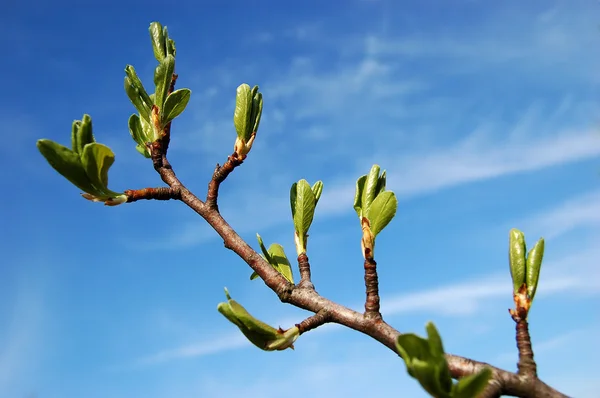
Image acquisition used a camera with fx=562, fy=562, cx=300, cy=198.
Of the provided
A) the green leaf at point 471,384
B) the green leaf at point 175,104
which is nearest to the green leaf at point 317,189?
the green leaf at point 175,104

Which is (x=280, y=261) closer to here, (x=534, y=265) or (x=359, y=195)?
(x=359, y=195)

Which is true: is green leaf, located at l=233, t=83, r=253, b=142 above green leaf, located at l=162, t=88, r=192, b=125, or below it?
below

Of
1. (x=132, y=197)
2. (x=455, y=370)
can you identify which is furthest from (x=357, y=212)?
(x=132, y=197)

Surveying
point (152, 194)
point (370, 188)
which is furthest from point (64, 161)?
point (370, 188)

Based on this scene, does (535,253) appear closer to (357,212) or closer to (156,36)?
(357,212)

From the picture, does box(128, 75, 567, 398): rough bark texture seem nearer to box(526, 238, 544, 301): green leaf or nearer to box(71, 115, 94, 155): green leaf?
box(526, 238, 544, 301): green leaf

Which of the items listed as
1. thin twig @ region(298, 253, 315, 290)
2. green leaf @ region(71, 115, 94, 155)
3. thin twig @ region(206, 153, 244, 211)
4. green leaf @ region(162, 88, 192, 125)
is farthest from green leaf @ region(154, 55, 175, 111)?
thin twig @ region(298, 253, 315, 290)

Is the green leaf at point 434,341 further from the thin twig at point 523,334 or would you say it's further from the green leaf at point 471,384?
the thin twig at point 523,334
